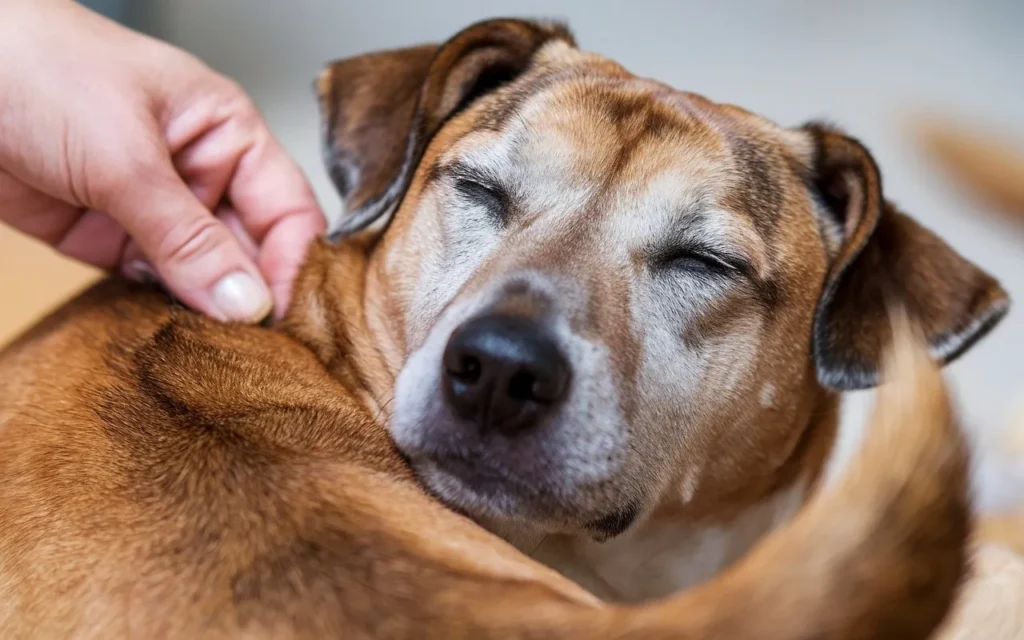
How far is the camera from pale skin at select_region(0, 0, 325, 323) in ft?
5.61

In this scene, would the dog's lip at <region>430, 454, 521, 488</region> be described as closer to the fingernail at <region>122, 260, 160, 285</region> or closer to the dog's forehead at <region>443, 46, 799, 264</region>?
the dog's forehead at <region>443, 46, 799, 264</region>

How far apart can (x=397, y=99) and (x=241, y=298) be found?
55 centimetres

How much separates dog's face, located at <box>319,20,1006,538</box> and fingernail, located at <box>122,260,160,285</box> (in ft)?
1.58

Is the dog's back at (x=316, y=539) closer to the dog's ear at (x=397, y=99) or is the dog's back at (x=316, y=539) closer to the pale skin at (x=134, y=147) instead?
the pale skin at (x=134, y=147)

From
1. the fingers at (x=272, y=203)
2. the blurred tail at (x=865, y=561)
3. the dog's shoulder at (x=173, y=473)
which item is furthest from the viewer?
Result: the fingers at (x=272, y=203)

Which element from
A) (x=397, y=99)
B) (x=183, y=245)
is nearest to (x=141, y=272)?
(x=183, y=245)

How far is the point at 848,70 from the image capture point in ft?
11.0

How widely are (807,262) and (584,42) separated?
212 cm

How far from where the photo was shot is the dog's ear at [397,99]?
172 cm

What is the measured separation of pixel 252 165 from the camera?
205 cm

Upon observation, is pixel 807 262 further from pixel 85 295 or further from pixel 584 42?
pixel 584 42

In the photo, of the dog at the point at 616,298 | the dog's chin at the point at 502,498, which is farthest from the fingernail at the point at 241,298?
the dog's chin at the point at 502,498

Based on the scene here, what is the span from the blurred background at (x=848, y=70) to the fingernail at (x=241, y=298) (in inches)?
69.0

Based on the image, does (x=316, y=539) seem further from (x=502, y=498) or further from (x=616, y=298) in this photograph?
(x=616, y=298)
